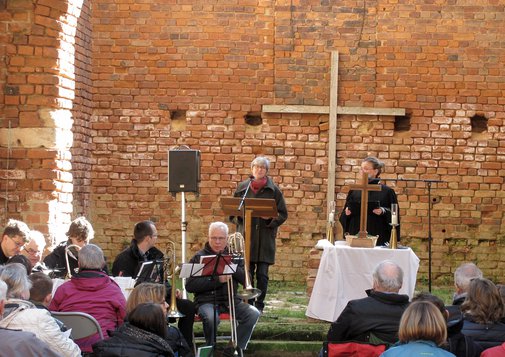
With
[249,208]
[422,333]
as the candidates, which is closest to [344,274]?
[249,208]

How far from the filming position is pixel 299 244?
39.3 feet

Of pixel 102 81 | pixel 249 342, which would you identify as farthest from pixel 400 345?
pixel 102 81

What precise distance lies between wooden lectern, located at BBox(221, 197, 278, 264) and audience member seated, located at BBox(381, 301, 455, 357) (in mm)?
3810

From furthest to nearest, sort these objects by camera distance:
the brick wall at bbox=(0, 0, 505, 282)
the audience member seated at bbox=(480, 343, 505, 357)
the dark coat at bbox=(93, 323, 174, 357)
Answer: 1. the brick wall at bbox=(0, 0, 505, 282)
2. the audience member seated at bbox=(480, 343, 505, 357)
3. the dark coat at bbox=(93, 323, 174, 357)

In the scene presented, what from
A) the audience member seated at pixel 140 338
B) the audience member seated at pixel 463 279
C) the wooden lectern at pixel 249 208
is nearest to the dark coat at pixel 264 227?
the wooden lectern at pixel 249 208

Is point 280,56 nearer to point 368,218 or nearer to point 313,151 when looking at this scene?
point 313,151

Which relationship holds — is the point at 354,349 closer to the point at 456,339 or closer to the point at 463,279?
the point at 456,339

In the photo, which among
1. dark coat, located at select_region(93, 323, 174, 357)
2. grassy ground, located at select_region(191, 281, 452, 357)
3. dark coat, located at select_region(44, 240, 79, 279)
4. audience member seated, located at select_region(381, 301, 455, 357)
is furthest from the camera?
grassy ground, located at select_region(191, 281, 452, 357)

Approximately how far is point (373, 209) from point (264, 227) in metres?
1.10

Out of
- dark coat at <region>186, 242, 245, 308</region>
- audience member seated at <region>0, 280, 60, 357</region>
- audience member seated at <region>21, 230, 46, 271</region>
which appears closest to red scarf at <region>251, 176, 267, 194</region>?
dark coat at <region>186, 242, 245, 308</region>

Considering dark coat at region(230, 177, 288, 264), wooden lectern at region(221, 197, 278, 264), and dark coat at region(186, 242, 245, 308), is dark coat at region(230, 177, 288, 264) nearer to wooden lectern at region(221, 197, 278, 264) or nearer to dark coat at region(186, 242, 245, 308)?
wooden lectern at region(221, 197, 278, 264)

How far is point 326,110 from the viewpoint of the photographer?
1181cm

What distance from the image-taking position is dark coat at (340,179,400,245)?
368 inches

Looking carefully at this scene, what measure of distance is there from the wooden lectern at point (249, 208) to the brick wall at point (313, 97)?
316cm
